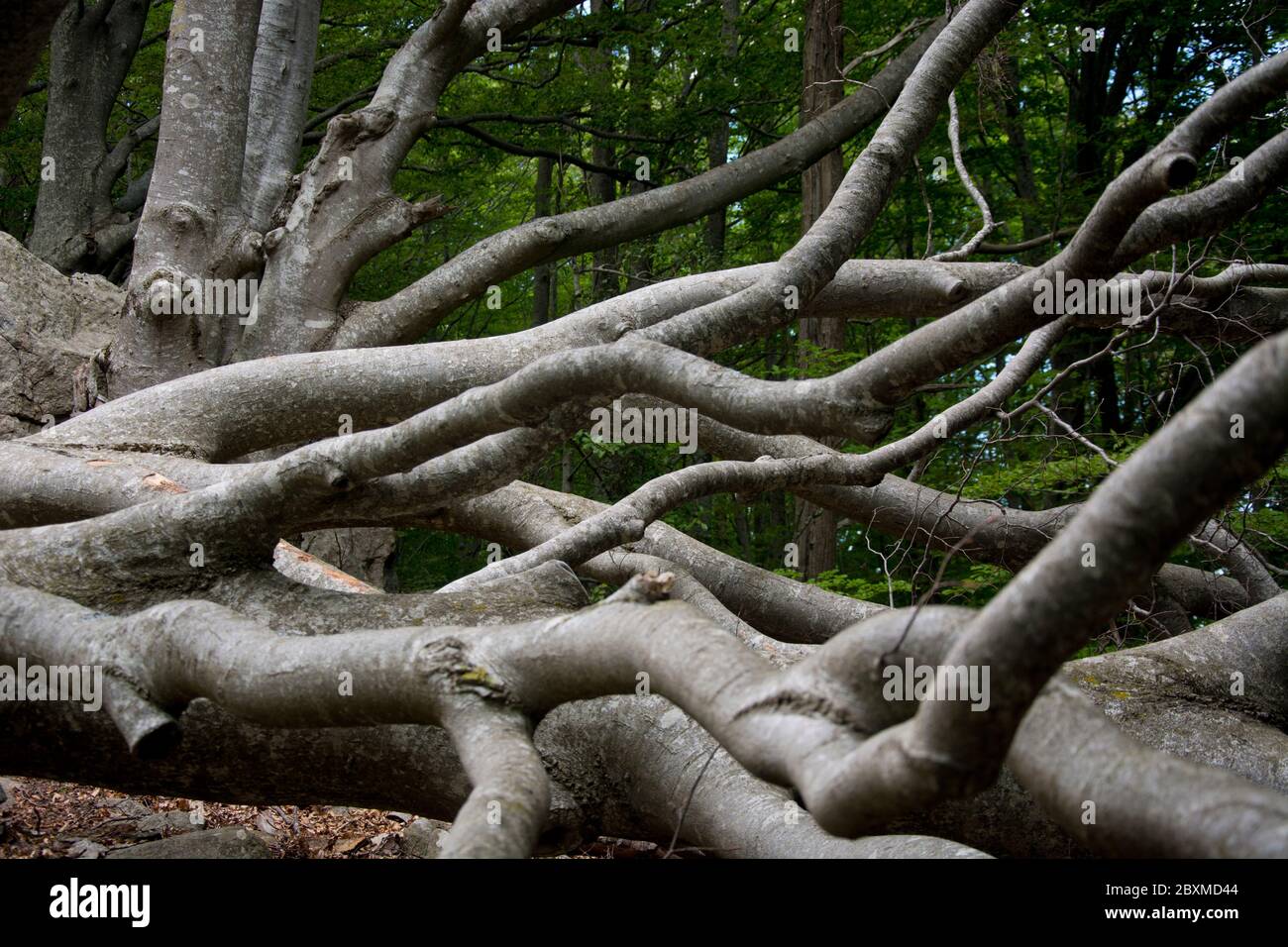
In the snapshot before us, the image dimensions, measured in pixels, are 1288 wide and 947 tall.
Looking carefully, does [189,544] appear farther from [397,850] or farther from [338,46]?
[338,46]

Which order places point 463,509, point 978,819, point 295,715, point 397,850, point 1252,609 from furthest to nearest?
point 463,509
point 397,850
point 1252,609
point 978,819
point 295,715

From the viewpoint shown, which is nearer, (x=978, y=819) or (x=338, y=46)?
(x=978, y=819)

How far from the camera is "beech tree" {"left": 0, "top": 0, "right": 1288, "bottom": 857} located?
153 centimetres

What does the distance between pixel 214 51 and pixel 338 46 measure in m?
5.07

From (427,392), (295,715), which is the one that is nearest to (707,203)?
(427,392)
